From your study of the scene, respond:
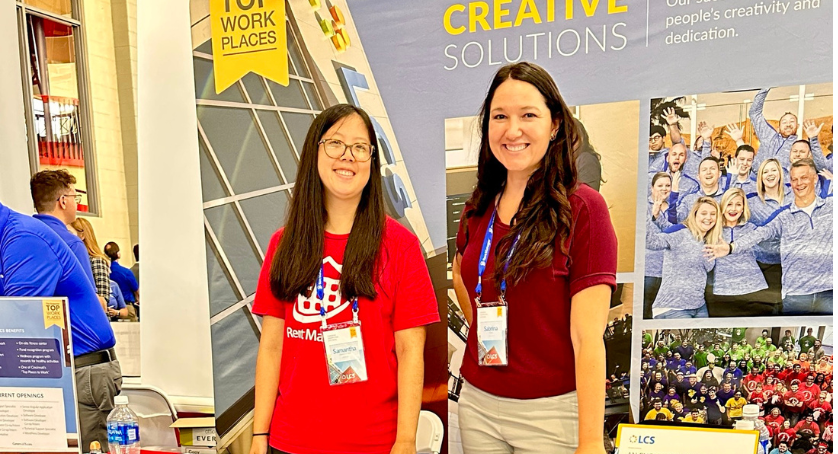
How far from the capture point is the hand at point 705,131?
2.04 metres

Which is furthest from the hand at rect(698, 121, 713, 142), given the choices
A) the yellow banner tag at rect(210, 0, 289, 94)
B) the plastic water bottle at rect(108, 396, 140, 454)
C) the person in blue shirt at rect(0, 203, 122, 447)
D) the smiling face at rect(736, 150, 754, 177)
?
the person in blue shirt at rect(0, 203, 122, 447)

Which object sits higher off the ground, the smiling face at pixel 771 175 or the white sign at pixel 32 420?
the smiling face at pixel 771 175

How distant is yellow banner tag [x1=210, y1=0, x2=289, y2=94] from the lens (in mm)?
2537

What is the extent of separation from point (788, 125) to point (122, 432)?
2.59 meters

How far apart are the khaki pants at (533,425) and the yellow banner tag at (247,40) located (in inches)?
59.1

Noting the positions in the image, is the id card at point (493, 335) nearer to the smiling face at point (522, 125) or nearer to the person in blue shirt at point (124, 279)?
the smiling face at point (522, 125)

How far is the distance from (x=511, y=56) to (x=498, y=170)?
0.45 m

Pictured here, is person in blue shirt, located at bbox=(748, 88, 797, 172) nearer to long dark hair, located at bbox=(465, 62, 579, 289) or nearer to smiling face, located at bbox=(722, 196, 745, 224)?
smiling face, located at bbox=(722, 196, 745, 224)

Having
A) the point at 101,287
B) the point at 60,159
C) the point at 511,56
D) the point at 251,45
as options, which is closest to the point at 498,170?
the point at 511,56

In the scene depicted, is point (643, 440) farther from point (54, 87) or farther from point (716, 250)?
point (54, 87)

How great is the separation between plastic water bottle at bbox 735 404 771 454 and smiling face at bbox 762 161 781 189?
0.69 metres

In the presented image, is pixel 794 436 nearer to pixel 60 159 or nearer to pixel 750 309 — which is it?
pixel 750 309

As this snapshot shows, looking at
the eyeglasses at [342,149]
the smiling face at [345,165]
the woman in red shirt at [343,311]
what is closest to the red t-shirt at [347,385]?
the woman in red shirt at [343,311]

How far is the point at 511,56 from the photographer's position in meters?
2.26
